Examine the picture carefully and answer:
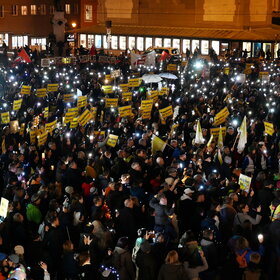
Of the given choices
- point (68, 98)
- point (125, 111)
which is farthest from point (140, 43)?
point (125, 111)

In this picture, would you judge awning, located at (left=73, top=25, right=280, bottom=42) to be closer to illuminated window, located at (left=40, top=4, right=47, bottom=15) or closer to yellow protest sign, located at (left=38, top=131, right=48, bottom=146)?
illuminated window, located at (left=40, top=4, right=47, bottom=15)

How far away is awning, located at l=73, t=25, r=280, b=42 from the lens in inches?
1783

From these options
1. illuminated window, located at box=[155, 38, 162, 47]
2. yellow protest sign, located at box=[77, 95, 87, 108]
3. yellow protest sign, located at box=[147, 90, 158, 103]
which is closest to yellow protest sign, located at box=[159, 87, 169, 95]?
yellow protest sign, located at box=[147, 90, 158, 103]

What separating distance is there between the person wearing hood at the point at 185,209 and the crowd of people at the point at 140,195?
19 millimetres

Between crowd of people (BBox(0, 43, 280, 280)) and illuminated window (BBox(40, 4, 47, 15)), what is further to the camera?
illuminated window (BBox(40, 4, 47, 15))

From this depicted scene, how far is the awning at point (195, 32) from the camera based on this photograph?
1783 inches

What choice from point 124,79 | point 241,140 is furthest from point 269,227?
point 124,79

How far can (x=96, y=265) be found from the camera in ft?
30.2

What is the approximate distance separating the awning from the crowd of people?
2405cm

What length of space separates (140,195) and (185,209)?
1077mm

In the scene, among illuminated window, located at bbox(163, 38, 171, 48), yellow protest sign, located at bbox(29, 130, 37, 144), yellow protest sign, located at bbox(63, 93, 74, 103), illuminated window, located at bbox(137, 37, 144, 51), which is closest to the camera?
yellow protest sign, located at bbox(29, 130, 37, 144)

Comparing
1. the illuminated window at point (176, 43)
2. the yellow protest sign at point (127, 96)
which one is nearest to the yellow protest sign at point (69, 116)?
the yellow protest sign at point (127, 96)

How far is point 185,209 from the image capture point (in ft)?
36.3

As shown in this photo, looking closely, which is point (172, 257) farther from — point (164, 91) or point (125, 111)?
point (164, 91)
